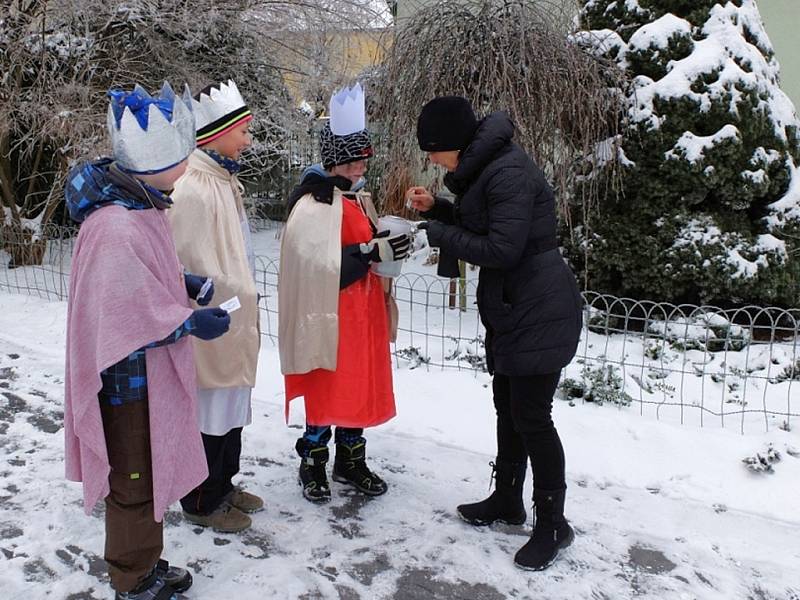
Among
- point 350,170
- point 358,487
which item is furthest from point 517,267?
point 358,487

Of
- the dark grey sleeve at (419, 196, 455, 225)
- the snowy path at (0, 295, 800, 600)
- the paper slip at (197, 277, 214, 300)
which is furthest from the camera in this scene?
the dark grey sleeve at (419, 196, 455, 225)

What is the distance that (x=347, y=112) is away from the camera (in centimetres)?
289

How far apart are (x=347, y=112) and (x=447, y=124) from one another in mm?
527

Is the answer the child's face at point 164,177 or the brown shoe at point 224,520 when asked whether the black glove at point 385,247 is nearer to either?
the child's face at point 164,177

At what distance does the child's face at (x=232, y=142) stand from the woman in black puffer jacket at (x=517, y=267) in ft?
2.29

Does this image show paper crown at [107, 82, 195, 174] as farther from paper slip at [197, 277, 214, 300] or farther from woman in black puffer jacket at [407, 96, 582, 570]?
woman in black puffer jacket at [407, 96, 582, 570]

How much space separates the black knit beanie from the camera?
2.56 m

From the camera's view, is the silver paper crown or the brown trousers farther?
the silver paper crown

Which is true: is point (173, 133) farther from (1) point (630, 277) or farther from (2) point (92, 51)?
(2) point (92, 51)

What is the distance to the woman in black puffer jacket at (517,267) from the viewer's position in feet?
8.21

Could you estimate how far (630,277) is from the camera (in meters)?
5.61

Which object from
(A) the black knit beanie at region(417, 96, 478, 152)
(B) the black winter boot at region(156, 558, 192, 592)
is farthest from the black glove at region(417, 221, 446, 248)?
(B) the black winter boot at region(156, 558, 192, 592)

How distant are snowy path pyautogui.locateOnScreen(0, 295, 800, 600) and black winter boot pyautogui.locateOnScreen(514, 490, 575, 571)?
55 millimetres

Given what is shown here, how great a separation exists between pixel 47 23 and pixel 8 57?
24.3 inches
